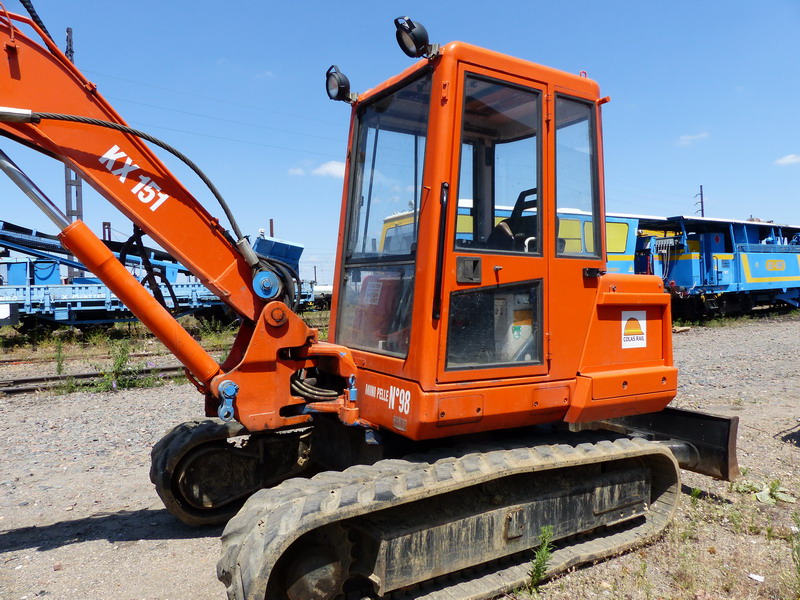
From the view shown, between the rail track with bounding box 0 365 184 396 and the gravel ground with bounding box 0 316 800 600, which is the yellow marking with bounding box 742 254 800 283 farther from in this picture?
the rail track with bounding box 0 365 184 396

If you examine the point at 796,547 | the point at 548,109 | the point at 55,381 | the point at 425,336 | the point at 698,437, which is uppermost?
the point at 548,109

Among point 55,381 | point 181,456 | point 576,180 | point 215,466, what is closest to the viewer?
point 576,180

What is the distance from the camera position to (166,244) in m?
3.37

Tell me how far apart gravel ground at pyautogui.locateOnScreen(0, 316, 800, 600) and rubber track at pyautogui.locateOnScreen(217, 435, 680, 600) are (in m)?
0.19

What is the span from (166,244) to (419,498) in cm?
197

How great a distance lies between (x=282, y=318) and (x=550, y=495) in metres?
1.91

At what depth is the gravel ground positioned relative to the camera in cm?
343

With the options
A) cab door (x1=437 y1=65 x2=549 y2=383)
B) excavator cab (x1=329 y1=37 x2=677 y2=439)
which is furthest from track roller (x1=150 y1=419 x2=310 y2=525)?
cab door (x1=437 y1=65 x2=549 y2=383)

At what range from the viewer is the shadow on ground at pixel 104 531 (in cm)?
408

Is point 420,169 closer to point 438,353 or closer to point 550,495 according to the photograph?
point 438,353

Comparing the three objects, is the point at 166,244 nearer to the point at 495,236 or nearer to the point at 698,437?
the point at 495,236

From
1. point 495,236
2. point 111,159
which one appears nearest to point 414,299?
point 495,236

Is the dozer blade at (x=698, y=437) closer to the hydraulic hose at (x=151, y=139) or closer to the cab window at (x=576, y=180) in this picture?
the cab window at (x=576, y=180)

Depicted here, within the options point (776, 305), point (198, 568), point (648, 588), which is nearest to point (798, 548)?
point (648, 588)
